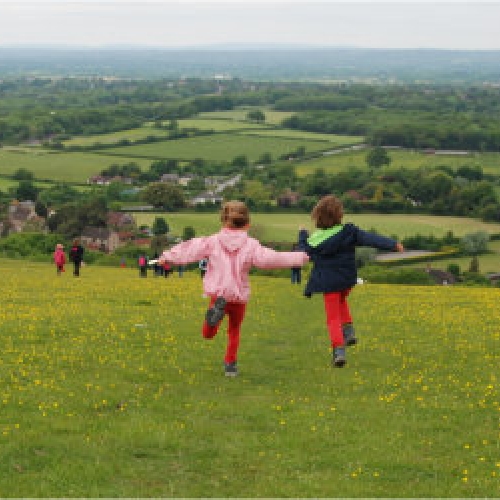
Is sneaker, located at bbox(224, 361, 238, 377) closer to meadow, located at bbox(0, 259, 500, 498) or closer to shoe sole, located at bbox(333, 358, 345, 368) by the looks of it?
meadow, located at bbox(0, 259, 500, 498)

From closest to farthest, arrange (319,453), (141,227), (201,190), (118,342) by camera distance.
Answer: (319,453), (118,342), (141,227), (201,190)

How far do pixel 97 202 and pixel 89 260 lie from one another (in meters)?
50.0

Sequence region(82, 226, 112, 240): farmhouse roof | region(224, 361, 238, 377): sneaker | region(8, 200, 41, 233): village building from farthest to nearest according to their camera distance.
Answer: region(8, 200, 41, 233): village building < region(82, 226, 112, 240): farmhouse roof < region(224, 361, 238, 377): sneaker

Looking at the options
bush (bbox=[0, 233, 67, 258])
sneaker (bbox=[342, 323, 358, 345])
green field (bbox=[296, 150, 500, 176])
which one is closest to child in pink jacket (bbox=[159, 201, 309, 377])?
sneaker (bbox=[342, 323, 358, 345])

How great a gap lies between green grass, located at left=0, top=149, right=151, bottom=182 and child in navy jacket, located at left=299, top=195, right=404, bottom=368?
451ft

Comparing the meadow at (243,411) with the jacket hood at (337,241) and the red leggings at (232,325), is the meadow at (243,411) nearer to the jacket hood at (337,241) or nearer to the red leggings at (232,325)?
the red leggings at (232,325)

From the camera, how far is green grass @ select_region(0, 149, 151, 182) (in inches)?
6053

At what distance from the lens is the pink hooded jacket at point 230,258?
49.1ft

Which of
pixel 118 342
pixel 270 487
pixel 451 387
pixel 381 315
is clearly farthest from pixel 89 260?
pixel 270 487

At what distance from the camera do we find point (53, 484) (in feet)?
32.9

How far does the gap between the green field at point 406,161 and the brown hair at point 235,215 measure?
143m

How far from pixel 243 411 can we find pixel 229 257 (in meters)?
2.91

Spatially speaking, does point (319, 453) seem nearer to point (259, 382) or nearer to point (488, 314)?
point (259, 382)

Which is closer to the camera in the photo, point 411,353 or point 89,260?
point 411,353
